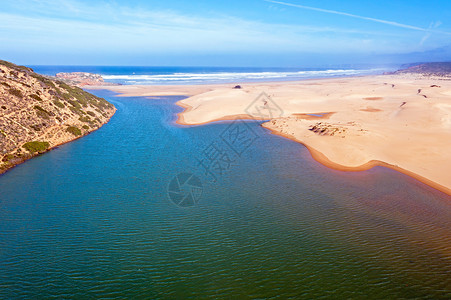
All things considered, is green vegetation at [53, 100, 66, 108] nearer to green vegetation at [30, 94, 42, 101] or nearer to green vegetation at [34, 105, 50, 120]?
green vegetation at [30, 94, 42, 101]

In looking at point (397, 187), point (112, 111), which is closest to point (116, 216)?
point (397, 187)

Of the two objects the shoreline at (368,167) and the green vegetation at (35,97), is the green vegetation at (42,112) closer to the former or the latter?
the green vegetation at (35,97)

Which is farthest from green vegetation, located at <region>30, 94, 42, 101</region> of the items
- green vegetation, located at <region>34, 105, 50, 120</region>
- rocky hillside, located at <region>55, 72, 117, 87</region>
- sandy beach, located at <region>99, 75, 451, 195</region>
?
rocky hillside, located at <region>55, 72, 117, 87</region>

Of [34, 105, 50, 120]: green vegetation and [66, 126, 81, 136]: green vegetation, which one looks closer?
[34, 105, 50, 120]: green vegetation

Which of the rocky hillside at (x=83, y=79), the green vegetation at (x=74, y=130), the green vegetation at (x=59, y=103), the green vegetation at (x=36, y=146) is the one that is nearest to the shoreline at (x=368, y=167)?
the green vegetation at (x=36, y=146)

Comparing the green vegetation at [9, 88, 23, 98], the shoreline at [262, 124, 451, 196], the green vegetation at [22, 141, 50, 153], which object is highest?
the green vegetation at [9, 88, 23, 98]

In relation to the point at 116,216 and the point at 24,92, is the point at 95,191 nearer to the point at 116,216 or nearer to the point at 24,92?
the point at 116,216

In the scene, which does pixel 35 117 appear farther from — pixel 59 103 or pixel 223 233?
pixel 223 233
